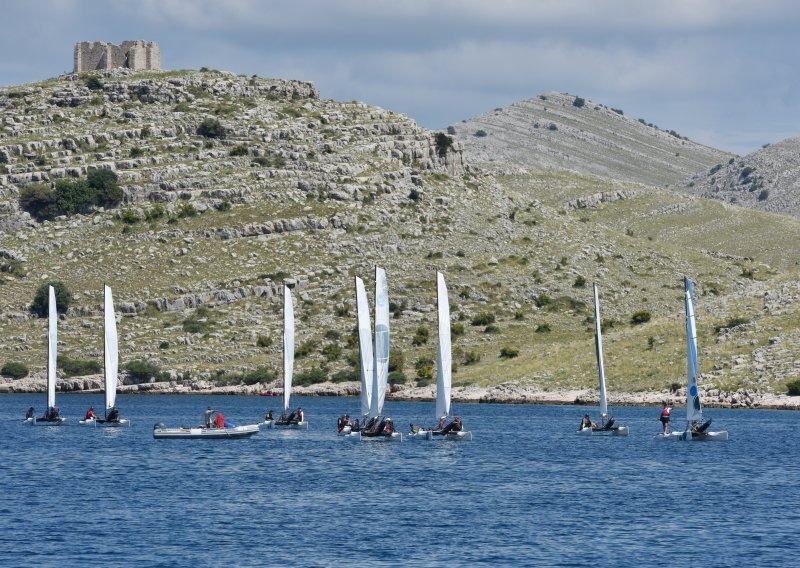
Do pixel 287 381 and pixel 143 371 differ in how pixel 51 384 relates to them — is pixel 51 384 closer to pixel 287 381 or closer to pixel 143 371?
pixel 287 381

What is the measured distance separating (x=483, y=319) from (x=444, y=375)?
2639 inches

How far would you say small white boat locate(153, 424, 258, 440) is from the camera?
291 ft

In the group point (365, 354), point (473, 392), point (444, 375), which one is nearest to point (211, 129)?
point (473, 392)

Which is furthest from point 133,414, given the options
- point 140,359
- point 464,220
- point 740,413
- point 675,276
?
point 675,276

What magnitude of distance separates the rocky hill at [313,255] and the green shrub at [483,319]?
220 mm

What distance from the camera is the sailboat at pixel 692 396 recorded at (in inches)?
3361

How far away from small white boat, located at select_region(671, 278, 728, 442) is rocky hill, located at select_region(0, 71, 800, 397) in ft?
98.2

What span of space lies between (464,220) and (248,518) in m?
119

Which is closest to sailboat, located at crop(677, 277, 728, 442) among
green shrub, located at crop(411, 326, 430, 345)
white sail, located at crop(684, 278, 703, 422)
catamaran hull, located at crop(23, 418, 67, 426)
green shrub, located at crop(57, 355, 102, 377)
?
white sail, located at crop(684, 278, 703, 422)

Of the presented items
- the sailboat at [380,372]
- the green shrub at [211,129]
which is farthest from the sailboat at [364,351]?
the green shrub at [211,129]

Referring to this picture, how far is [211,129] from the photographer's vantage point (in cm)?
17925

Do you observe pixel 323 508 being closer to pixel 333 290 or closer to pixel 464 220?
pixel 333 290

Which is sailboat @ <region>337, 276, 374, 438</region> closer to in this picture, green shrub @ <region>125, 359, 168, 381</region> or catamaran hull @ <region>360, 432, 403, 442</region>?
catamaran hull @ <region>360, 432, 403, 442</region>

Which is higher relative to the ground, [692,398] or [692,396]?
[692,396]
